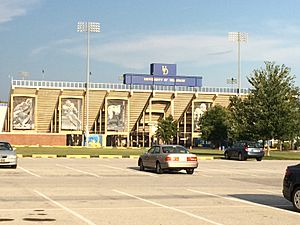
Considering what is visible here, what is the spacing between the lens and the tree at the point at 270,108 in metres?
45.2

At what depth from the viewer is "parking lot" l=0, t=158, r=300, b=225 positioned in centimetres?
1105

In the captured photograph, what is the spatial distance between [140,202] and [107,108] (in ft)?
265

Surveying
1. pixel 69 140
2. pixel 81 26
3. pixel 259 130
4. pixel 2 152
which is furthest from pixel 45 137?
pixel 2 152

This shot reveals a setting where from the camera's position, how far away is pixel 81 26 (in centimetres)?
7550

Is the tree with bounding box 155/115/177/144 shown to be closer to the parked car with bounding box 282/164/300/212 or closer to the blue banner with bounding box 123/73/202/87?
the blue banner with bounding box 123/73/202/87

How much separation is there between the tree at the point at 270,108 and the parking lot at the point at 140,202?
24.8 meters

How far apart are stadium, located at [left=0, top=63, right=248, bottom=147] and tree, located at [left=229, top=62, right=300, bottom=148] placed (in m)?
40.8

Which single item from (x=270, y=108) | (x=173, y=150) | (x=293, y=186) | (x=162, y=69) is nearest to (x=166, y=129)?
(x=162, y=69)

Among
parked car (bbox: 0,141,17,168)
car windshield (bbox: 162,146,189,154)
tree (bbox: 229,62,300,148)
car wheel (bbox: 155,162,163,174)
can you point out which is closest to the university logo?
tree (bbox: 229,62,300,148)

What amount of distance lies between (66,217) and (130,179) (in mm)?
10426

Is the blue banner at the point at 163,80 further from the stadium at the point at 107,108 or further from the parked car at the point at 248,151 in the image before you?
the parked car at the point at 248,151

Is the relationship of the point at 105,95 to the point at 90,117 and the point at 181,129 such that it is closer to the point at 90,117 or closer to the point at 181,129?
the point at 90,117

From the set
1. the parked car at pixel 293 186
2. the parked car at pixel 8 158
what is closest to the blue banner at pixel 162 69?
the parked car at pixel 8 158

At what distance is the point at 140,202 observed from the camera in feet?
45.3
